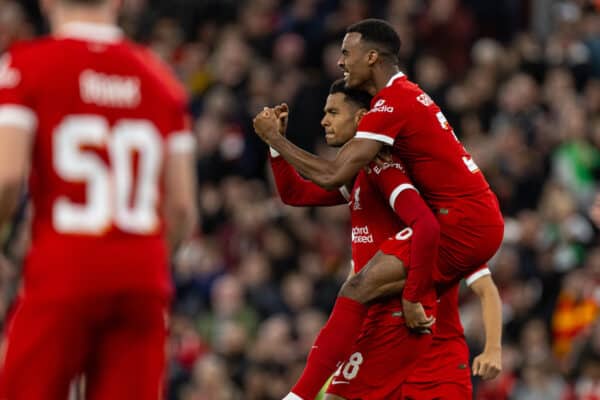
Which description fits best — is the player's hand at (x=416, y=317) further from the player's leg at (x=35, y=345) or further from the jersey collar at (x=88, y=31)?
the jersey collar at (x=88, y=31)

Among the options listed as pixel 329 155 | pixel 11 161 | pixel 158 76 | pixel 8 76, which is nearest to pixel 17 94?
pixel 8 76

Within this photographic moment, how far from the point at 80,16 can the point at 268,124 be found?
89.6 inches

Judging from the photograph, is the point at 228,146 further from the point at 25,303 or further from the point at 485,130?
the point at 25,303

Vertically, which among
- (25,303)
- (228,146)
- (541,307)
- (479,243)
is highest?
(25,303)

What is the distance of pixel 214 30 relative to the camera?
19406 millimetres

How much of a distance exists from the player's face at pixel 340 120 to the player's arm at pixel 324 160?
315 millimetres

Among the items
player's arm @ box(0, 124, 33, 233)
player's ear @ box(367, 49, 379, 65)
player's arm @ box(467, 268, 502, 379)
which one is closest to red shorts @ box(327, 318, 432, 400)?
player's arm @ box(467, 268, 502, 379)

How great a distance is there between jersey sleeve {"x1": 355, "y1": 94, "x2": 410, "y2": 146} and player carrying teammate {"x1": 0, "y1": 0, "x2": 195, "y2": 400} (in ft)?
6.55

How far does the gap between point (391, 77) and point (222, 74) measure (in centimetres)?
1069

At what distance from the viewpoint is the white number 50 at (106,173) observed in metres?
5.26

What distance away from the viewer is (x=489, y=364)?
7.65 meters

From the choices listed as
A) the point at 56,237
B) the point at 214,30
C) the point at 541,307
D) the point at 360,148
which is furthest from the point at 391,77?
the point at 214,30

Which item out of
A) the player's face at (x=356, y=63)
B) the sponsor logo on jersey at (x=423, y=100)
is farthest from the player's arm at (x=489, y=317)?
the player's face at (x=356, y=63)

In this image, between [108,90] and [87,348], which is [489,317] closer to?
[87,348]
